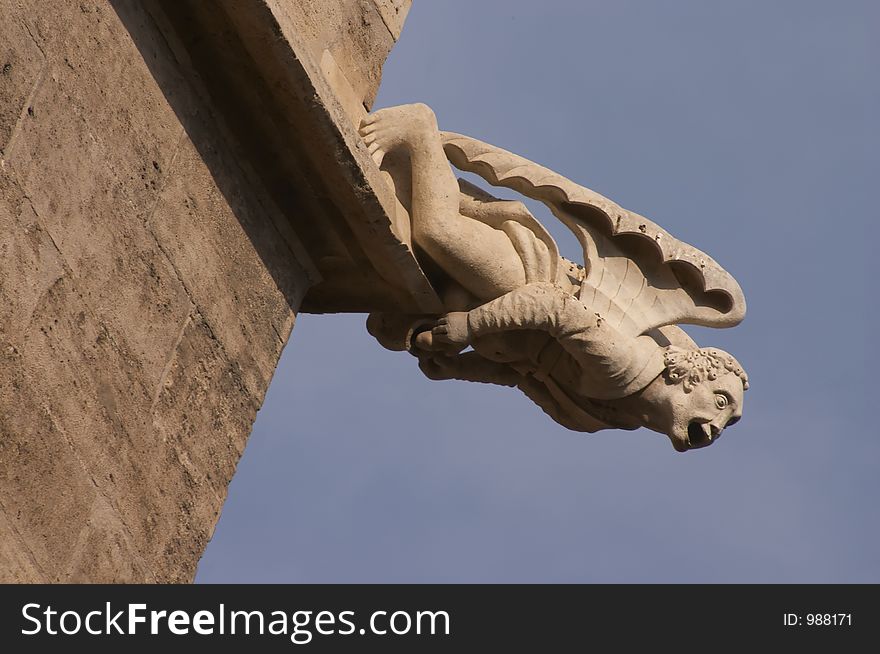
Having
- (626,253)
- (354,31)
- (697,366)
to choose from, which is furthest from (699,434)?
(354,31)

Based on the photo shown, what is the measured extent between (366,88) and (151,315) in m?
1.67

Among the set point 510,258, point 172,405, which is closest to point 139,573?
point 172,405

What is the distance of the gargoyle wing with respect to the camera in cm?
711

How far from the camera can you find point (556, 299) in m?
6.84

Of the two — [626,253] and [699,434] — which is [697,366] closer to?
[699,434]

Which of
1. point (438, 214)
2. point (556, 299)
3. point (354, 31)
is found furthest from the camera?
point (354, 31)

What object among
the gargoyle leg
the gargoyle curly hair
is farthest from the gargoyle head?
the gargoyle leg

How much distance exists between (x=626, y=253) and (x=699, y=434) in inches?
28.4

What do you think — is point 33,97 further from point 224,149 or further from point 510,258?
point 510,258

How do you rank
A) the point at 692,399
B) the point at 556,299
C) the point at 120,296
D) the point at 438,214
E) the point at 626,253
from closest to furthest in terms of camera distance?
the point at 120,296, the point at 438,214, the point at 556,299, the point at 692,399, the point at 626,253

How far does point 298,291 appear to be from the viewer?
6.57 metres

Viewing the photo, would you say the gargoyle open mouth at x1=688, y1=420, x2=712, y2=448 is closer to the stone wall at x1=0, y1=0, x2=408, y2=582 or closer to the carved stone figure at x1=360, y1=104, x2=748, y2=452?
the carved stone figure at x1=360, y1=104, x2=748, y2=452

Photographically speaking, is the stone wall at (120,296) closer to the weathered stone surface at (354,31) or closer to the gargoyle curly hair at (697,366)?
the weathered stone surface at (354,31)

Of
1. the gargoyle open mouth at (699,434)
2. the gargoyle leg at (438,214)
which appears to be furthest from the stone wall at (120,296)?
the gargoyle open mouth at (699,434)
